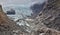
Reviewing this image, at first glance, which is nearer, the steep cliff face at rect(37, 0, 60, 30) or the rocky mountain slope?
the rocky mountain slope

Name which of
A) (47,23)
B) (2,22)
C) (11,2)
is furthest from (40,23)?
A: (2,22)

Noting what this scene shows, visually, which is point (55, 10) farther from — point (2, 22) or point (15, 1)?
point (2, 22)

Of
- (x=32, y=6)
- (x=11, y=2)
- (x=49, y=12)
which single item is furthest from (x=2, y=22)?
(x=32, y=6)

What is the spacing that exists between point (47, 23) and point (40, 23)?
3.24 ft

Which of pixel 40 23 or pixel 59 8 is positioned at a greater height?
pixel 59 8

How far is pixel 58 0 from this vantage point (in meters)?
13.5

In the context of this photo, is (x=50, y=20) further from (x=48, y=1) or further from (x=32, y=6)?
(x=32, y=6)

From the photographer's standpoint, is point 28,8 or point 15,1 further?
point 28,8

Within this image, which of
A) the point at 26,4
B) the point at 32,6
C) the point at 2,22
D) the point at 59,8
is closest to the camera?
the point at 2,22

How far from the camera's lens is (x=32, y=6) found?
61.9 ft

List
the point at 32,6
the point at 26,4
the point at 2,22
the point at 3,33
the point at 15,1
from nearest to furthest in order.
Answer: the point at 3,33, the point at 2,22, the point at 15,1, the point at 26,4, the point at 32,6

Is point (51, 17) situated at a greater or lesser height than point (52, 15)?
lesser

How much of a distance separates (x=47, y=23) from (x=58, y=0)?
1.81m

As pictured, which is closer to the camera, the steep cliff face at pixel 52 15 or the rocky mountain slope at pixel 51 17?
the rocky mountain slope at pixel 51 17
